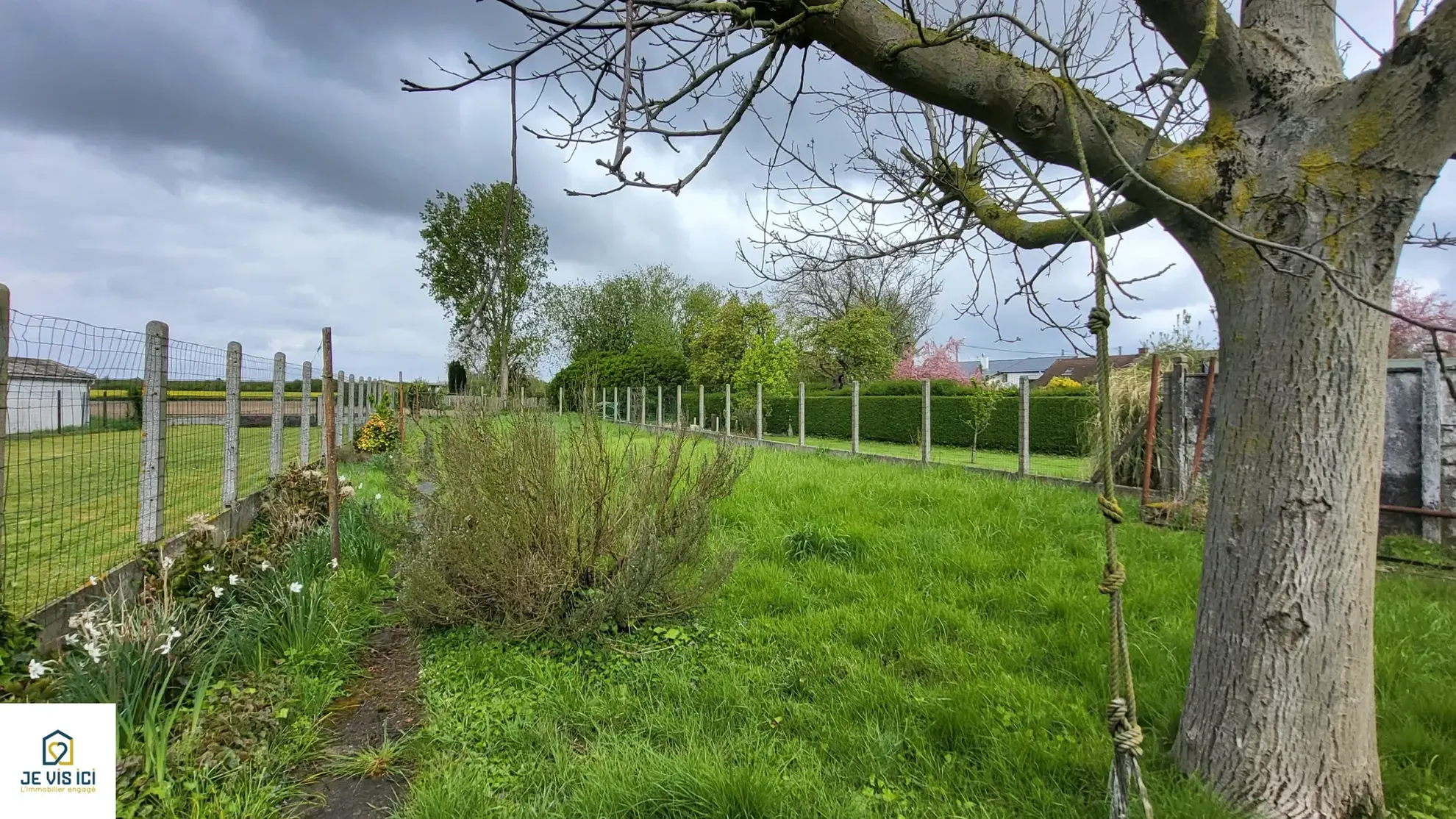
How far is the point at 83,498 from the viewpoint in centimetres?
423

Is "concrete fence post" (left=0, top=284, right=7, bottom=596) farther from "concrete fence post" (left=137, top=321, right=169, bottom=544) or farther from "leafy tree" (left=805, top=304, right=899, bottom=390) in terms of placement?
"leafy tree" (left=805, top=304, right=899, bottom=390)

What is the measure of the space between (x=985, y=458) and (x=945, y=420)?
379 cm

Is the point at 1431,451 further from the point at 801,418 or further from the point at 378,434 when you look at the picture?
the point at 378,434

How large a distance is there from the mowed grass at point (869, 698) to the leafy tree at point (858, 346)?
19.8 metres

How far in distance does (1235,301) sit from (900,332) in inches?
1233

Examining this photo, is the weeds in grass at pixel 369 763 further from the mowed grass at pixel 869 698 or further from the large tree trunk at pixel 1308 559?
the large tree trunk at pixel 1308 559

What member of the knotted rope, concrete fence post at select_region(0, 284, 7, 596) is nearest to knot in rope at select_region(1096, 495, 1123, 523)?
the knotted rope

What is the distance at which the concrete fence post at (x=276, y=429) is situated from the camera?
6.41 m

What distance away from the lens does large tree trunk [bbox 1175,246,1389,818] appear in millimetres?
1765

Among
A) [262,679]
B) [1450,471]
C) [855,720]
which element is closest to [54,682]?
[262,679]

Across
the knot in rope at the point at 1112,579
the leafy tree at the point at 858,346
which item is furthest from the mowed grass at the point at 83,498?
the leafy tree at the point at 858,346

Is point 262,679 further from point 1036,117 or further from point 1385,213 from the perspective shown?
point 1385,213

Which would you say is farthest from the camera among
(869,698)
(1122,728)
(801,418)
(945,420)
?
(945,420)

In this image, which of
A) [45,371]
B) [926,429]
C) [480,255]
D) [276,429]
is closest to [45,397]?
[45,371]
